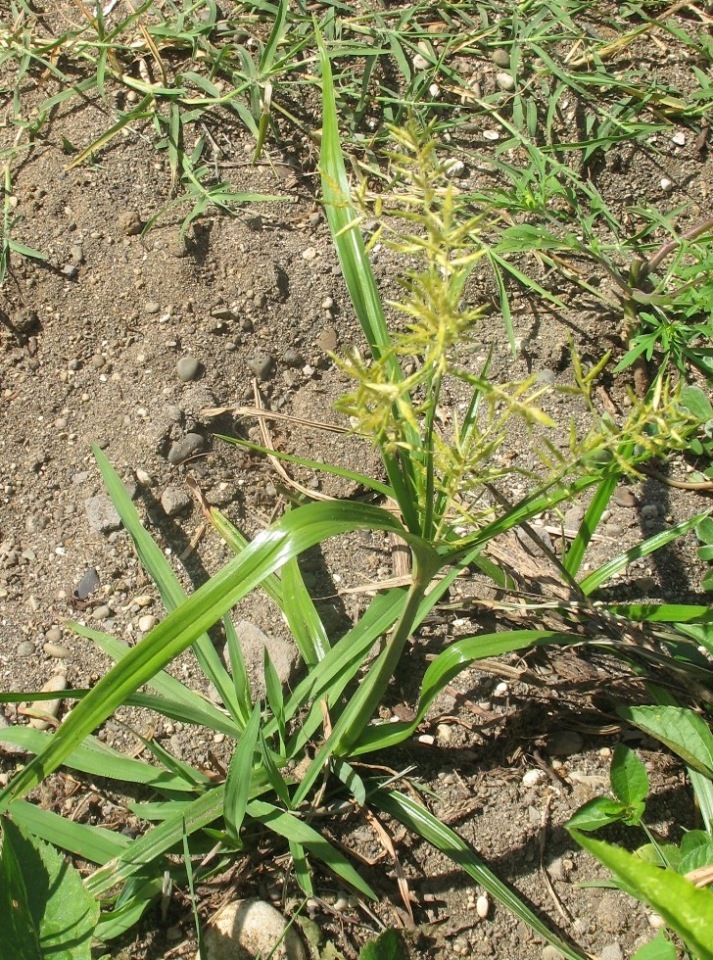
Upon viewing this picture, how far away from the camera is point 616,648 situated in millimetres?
1518

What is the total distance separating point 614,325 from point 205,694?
1281 millimetres

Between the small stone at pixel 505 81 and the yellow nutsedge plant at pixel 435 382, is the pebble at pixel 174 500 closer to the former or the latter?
the yellow nutsedge plant at pixel 435 382

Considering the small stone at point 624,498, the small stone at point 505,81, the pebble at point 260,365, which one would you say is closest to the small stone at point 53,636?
the pebble at point 260,365

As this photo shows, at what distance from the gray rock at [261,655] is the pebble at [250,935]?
0.39 metres

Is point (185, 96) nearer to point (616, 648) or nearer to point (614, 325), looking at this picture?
point (614, 325)

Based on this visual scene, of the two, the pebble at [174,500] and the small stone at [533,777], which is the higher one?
the pebble at [174,500]

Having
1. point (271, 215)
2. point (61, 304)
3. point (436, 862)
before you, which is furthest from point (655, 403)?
point (61, 304)

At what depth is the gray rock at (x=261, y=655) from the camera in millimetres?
1653

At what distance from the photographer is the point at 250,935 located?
1430 millimetres

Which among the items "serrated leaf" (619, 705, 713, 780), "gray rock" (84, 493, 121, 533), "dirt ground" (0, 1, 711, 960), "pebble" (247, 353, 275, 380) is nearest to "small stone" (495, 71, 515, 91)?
"dirt ground" (0, 1, 711, 960)

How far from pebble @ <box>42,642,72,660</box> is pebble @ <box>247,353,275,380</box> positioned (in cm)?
72

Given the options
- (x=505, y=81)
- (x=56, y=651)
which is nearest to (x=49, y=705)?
(x=56, y=651)

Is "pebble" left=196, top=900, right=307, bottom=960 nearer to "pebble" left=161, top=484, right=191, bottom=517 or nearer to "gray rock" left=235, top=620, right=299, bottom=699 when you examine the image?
"gray rock" left=235, top=620, right=299, bottom=699

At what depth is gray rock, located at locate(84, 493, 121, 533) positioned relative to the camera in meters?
1.72
